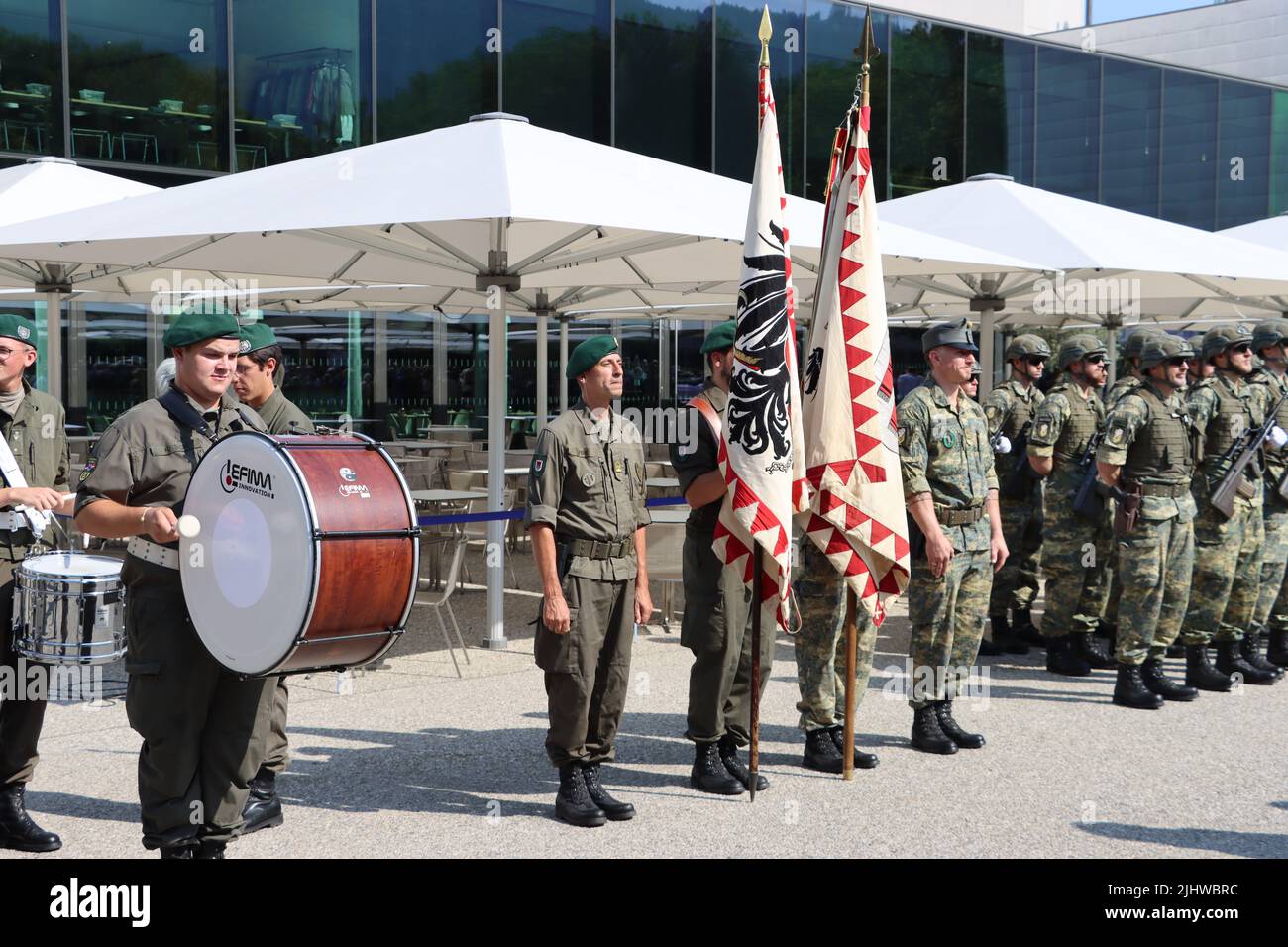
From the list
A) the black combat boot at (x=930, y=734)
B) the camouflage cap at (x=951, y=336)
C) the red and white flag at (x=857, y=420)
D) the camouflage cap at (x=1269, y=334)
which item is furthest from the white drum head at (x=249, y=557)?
the camouflage cap at (x=1269, y=334)

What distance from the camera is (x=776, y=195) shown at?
549cm

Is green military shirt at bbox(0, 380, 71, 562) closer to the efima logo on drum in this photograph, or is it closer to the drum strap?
the drum strap

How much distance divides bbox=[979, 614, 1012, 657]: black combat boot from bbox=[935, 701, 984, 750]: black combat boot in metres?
2.70

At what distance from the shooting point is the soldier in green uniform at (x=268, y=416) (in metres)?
5.26

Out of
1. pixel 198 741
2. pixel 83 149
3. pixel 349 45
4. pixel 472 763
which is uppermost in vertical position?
pixel 349 45

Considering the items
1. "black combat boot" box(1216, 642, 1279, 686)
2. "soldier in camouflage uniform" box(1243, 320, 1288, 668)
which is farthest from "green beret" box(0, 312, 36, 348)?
"soldier in camouflage uniform" box(1243, 320, 1288, 668)

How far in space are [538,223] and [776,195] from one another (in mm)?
3334

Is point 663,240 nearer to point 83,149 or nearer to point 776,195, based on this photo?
point 776,195

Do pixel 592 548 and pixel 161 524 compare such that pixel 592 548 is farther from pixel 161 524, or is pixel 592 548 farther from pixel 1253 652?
pixel 1253 652

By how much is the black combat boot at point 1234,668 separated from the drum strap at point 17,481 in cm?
679

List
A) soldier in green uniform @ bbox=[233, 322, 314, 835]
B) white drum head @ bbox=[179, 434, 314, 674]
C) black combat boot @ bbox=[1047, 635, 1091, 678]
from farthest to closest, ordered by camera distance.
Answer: black combat boot @ bbox=[1047, 635, 1091, 678] < soldier in green uniform @ bbox=[233, 322, 314, 835] < white drum head @ bbox=[179, 434, 314, 674]

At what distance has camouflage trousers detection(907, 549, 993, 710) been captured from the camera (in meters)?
6.54

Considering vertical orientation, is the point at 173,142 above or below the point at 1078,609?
above
